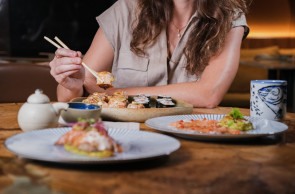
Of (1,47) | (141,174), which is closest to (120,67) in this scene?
(141,174)

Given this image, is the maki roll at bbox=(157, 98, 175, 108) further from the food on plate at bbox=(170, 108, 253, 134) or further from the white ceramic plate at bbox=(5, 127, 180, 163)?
the white ceramic plate at bbox=(5, 127, 180, 163)

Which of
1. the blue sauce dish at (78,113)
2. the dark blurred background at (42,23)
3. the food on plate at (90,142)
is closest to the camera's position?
the food on plate at (90,142)

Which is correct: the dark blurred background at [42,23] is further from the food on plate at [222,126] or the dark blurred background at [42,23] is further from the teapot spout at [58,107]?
the food on plate at [222,126]

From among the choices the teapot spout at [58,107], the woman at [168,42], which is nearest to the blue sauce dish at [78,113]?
the teapot spout at [58,107]

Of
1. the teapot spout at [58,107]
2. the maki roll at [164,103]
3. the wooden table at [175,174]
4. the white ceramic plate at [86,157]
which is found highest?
the teapot spout at [58,107]

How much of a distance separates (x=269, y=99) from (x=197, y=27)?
87 cm

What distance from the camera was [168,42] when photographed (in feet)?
7.14

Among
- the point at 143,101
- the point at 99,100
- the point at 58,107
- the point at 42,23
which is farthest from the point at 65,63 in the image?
the point at 42,23

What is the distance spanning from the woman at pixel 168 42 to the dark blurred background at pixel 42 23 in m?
4.85

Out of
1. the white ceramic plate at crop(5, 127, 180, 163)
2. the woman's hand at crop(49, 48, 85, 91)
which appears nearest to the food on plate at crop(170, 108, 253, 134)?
the white ceramic plate at crop(5, 127, 180, 163)

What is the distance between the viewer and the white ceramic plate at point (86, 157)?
775 mm

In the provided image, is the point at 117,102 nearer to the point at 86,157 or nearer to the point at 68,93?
the point at 68,93

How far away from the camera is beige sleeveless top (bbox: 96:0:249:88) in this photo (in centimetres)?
212

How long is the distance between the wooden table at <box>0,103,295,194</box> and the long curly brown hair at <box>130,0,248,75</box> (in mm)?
1086
